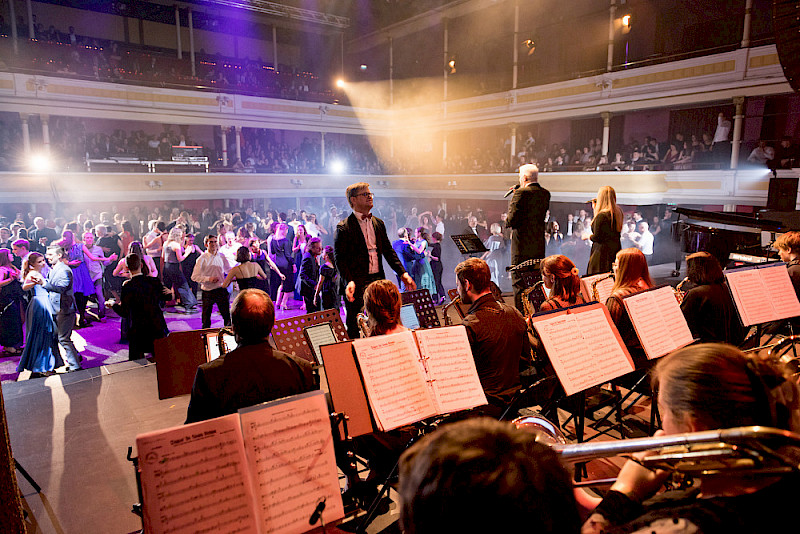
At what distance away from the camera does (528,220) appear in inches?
209

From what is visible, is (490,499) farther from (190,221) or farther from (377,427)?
(190,221)

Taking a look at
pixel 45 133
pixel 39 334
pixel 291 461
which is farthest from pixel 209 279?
pixel 45 133

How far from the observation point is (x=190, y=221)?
15836 mm

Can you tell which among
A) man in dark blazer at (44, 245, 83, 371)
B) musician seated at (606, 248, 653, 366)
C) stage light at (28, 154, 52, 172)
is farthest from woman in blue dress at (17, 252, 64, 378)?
stage light at (28, 154, 52, 172)

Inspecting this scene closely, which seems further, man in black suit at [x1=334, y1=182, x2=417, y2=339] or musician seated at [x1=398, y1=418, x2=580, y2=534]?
man in black suit at [x1=334, y1=182, x2=417, y2=339]

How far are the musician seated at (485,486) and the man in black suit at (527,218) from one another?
434 centimetres

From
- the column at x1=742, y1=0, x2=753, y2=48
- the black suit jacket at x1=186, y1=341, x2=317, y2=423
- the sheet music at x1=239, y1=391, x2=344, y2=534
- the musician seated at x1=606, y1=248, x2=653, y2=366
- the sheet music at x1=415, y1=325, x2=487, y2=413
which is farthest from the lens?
the column at x1=742, y1=0, x2=753, y2=48

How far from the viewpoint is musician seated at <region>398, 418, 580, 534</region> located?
838 mm

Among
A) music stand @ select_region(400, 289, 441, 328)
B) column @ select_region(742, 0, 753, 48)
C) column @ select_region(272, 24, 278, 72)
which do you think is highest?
column @ select_region(272, 24, 278, 72)

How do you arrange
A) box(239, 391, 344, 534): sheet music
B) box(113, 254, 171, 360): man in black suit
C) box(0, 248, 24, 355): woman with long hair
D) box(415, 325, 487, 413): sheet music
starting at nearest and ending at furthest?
box(239, 391, 344, 534): sheet music → box(415, 325, 487, 413): sheet music → box(113, 254, 171, 360): man in black suit → box(0, 248, 24, 355): woman with long hair

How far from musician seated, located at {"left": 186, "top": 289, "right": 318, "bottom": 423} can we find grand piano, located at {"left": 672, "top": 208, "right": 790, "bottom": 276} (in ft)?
21.9

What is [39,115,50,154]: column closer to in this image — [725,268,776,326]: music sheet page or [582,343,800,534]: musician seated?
[725,268,776,326]: music sheet page

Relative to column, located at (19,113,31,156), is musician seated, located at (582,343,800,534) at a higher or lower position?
lower

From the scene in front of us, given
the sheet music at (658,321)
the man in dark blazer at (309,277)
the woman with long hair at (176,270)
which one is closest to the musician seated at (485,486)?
the sheet music at (658,321)
